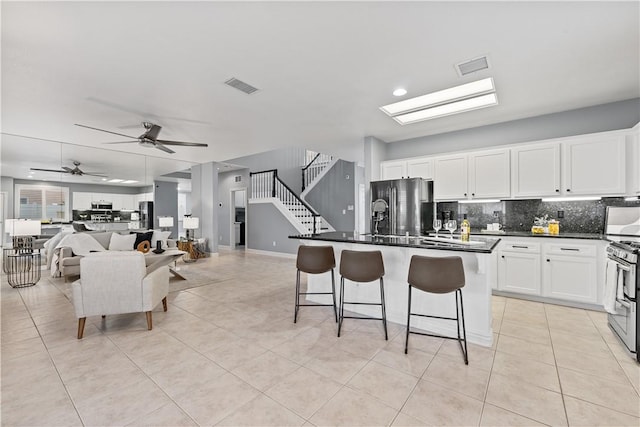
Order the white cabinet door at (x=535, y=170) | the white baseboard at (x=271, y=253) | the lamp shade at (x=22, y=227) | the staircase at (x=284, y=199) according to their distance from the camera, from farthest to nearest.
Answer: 1. the staircase at (x=284, y=199)
2. the white baseboard at (x=271, y=253)
3. the lamp shade at (x=22, y=227)
4. the white cabinet door at (x=535, y=170)

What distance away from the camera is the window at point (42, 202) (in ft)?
18.1

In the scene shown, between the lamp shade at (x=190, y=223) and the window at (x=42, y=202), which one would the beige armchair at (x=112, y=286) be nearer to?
the window at (x=42, y=202)

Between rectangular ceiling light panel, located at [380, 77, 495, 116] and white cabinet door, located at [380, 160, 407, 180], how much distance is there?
4.19 ft

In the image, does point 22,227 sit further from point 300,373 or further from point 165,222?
point 300,373

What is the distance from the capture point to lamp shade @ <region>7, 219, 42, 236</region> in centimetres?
442

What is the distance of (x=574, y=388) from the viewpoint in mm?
1994

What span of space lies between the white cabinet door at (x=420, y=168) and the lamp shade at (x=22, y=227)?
21.6 ft

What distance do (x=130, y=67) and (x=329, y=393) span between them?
367cm

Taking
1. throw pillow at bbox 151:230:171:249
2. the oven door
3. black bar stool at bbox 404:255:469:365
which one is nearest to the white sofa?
throw pillow at bbox 151:230:171:249

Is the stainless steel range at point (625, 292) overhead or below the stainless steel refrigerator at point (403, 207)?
below

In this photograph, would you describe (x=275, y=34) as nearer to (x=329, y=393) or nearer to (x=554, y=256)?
(x=329, y=393)

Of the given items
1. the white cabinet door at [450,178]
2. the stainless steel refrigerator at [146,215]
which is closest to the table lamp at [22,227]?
the stainless steel refrigerator at [146,215]

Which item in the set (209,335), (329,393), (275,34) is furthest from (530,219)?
(209,335)

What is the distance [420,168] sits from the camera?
504 cm
